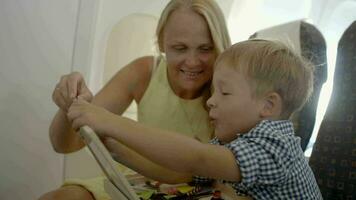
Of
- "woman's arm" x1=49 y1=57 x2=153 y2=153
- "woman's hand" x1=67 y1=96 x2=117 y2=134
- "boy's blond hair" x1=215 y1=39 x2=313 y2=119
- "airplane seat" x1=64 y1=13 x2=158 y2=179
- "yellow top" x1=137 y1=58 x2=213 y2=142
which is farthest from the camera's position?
"airplane seat" x1=64 y1=13 x2=158 y2=179

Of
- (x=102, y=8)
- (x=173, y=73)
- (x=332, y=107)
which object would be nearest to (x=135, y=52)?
(x=102, y=8)

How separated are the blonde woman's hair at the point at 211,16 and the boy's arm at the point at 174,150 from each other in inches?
19.1

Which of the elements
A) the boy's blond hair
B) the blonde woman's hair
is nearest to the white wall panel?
the blonde woman's hair

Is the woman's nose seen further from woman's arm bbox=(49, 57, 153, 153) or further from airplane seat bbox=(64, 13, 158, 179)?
airplane seat bbox=(64, 13, 158, 179)

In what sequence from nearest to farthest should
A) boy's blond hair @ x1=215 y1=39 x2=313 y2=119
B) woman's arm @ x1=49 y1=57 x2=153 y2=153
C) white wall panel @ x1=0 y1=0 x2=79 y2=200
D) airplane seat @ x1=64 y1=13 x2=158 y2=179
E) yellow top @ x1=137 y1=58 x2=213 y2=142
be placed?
boy's blond hair @ x1=215 y1=39 x2=313 y2=119 → woman's arm @ x1=49 y1=57 x2=153 y2=153 → yellow top @ x1=137 y1=58 x2=213 y2=142 → white wall panel @ x1=0 y1=0 x2=79 y2=200 → airplane seat @ x1=64 y1=13 x2=158 y2=179

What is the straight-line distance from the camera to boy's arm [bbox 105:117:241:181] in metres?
0.72

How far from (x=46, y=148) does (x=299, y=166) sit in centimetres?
132

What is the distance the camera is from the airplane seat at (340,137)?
1128mm

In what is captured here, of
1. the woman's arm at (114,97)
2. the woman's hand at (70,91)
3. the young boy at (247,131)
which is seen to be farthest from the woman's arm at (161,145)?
the woman's arm at (114,97)

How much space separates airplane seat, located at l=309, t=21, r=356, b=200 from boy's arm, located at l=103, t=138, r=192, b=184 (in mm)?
428

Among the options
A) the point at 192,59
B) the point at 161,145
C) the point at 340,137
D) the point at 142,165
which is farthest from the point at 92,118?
the point at 340,137

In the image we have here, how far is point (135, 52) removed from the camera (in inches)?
79.4

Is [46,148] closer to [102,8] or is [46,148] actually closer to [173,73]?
[102,8]

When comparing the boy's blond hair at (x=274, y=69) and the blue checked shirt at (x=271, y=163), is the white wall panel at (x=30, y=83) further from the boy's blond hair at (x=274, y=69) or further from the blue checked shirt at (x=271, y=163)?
the blue checked shirt at (x=271, y=163)
